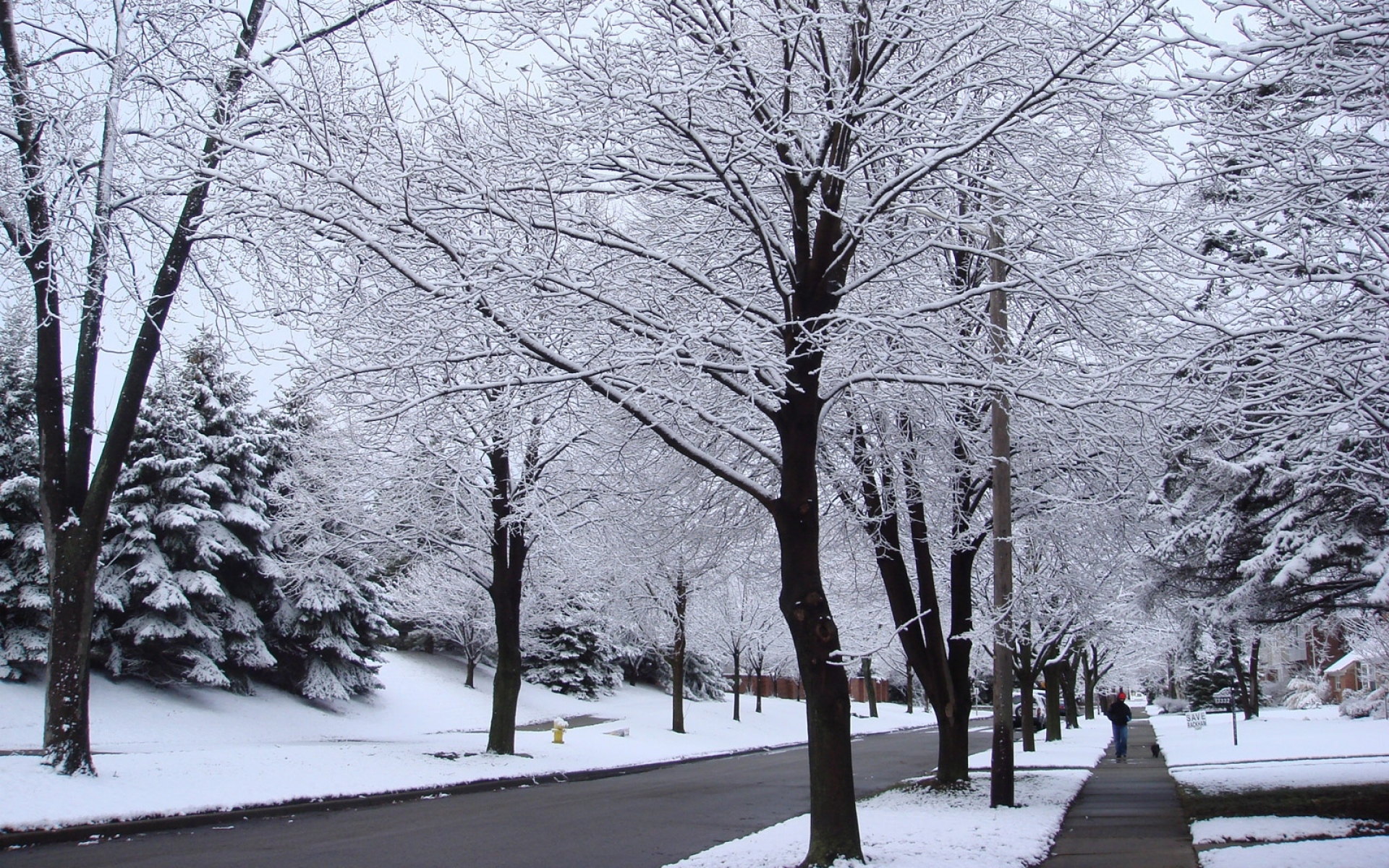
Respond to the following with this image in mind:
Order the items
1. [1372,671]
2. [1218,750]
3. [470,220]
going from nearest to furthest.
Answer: [470,220] → [1218,750] → [1372,671]

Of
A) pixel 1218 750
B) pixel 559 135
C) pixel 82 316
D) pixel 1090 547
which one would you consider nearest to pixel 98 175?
pixel 82 316

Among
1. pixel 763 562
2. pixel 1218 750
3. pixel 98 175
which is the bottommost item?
pixel 1218 750

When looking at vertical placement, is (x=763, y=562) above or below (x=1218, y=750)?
above

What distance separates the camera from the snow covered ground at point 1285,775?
28.5ft

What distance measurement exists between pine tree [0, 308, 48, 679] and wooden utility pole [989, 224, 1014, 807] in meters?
19.4

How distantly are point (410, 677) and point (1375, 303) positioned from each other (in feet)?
126

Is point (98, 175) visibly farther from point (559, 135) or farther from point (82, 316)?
point (559, 135)

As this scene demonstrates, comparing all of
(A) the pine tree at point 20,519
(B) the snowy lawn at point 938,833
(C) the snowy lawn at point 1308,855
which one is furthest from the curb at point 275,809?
(A) the pine tree at point 20,519

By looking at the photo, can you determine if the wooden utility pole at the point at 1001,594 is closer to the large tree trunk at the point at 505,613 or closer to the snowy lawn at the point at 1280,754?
the snowy lawn at the point at 1280,754

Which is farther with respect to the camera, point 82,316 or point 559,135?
point 82,316

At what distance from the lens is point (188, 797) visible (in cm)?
1242

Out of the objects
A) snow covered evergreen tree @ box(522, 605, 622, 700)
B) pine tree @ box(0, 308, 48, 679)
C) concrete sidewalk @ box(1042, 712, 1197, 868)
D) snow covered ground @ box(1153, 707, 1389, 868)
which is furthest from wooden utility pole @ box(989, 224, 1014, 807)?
snow covered evergreen tree @ box(522, 605, 622, 700)

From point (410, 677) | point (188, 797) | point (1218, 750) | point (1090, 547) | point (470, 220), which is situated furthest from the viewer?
point (410, 677)

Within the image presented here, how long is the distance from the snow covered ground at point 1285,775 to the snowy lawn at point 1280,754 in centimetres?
2
